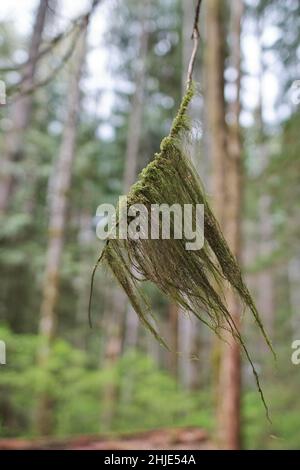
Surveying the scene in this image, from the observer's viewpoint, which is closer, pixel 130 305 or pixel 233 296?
pixel 233 296

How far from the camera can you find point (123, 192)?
1333 centimetres

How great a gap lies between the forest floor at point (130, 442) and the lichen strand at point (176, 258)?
4311 mm

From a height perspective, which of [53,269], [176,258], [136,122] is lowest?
[176,258]

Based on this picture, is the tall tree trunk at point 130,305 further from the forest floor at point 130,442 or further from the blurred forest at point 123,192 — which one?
the forest floor at point 130,442

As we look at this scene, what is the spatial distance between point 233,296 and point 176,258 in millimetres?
4049

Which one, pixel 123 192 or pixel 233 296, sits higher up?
pixel 123 192

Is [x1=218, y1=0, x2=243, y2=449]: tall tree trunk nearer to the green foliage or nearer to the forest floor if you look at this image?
the forest floor

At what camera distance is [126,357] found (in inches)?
430

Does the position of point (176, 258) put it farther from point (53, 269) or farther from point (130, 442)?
→ point (53, 269)

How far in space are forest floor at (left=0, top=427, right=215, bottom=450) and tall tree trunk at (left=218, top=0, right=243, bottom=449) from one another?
412mm

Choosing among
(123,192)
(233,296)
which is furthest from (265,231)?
(233,296)

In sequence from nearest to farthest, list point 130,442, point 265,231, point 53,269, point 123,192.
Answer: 1. point 130,442
2. point 53,269
3. point 123,192
4. point 265,231

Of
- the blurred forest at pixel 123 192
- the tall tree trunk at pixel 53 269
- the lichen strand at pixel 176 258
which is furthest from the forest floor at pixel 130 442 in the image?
the lichen strand at pixel 176 258
